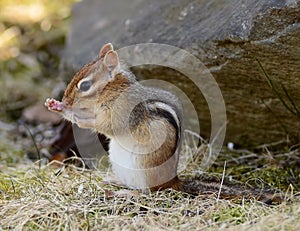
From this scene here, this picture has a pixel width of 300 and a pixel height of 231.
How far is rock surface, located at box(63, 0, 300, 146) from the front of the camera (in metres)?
3.29

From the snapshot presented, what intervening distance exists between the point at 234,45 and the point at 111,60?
2.48ft

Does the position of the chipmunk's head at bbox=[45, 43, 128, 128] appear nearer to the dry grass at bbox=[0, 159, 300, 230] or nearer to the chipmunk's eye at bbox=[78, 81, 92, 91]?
Answer: the chipmunk's eye at bbox=[78, 81, 92, 91]

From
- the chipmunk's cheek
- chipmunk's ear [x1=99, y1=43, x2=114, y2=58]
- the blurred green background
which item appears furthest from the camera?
the blurred green background

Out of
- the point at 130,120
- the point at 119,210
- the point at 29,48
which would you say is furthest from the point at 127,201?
the point at 29,48

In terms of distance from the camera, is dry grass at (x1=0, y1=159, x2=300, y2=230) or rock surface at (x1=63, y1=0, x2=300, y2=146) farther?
rock surface at (x1=63, y1=0, x2=300, y2=146)

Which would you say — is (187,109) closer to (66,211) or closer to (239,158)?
(239,158)

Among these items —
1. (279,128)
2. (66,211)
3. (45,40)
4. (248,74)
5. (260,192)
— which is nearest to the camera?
(66,211)

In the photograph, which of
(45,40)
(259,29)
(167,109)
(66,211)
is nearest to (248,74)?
(259,29)

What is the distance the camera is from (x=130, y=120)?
327 cm

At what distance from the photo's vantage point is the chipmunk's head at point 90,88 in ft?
10.8

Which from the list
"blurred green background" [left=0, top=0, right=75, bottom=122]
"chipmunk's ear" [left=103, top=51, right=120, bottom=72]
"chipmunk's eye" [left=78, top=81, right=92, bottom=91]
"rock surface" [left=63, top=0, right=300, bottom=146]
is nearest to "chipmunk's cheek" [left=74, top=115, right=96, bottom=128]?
"chipmunk's eye" [left=78, top=81, right=92, bottom=91]

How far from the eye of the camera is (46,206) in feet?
10.1

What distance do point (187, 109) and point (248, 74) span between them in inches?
28.9

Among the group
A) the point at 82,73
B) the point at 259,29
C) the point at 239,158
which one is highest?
the point at 82,73
